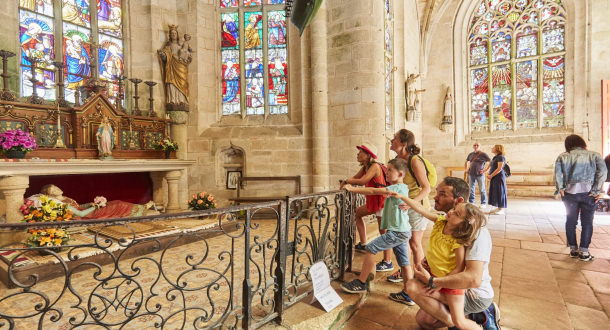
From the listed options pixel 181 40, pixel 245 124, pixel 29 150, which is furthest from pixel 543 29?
pixel 29 150

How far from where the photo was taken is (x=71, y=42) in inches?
225

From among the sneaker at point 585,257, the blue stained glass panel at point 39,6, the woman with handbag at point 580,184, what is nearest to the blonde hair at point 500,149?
the woman with handbag at point 580,184

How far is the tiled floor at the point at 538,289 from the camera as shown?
2.19 m

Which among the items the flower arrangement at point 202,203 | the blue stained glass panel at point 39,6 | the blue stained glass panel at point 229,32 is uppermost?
the blue stained glass panel at point 229,32

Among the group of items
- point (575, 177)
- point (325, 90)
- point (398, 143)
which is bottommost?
point (575, 177)

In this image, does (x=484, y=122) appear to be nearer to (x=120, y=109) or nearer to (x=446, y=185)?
(x=446, y=185)

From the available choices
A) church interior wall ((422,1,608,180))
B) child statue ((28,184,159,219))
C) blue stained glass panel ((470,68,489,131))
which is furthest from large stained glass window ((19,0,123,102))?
blue stained glass panel ((470,68,489,131))

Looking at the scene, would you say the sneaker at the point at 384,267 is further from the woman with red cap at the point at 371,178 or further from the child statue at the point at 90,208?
the child statue at the point at 90,208

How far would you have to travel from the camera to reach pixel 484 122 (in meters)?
10.4

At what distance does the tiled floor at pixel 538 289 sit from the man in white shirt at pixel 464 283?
16.3 inches

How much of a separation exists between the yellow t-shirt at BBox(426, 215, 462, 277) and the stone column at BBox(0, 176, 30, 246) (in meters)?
4.94

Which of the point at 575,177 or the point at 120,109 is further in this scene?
the point at 120,109

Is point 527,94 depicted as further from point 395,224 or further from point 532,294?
point 395,224

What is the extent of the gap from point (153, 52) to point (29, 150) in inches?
133
